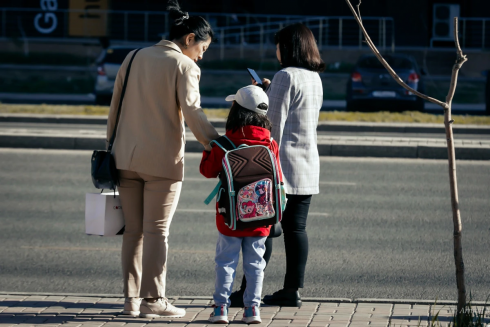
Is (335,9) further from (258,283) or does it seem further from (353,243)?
(258,283)

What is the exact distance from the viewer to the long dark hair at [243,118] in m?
4.51

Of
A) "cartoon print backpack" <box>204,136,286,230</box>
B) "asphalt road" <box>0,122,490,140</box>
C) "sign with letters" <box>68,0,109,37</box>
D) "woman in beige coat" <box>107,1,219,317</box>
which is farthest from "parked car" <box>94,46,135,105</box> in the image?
"cartoon print backpack" <box>204,136,286,230</box>

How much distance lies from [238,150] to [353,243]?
3.18m

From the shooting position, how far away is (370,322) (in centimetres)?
464

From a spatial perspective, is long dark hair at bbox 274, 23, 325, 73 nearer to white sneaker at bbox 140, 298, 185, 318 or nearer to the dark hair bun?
the dark hair bun

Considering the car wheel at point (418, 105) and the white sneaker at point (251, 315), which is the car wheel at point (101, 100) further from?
the white sneaker at point (251, 315)

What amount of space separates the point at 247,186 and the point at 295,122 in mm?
747

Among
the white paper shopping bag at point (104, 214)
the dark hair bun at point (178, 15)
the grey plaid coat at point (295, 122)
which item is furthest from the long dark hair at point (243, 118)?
the white paper shopping bag at point (104, 214)

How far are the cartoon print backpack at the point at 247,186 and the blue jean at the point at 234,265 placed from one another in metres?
0.13

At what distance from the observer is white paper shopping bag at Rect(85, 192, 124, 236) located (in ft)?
15.3

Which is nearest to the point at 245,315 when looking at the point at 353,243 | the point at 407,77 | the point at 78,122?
the point at 353,243

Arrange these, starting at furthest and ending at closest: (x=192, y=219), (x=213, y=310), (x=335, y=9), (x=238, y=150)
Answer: (x=335, y=9), (x=192, y=219), (x=213, y=310), (x=238, y=150)

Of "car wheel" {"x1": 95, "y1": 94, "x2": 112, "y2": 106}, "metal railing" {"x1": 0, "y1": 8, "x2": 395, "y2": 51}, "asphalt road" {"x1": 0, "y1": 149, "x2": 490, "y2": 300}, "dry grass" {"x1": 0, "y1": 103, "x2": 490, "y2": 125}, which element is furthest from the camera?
"metal railing" {"x1": 0, "y1": 8, "x2": 395, "y2": 51}

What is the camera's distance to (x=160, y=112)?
4.57 m
